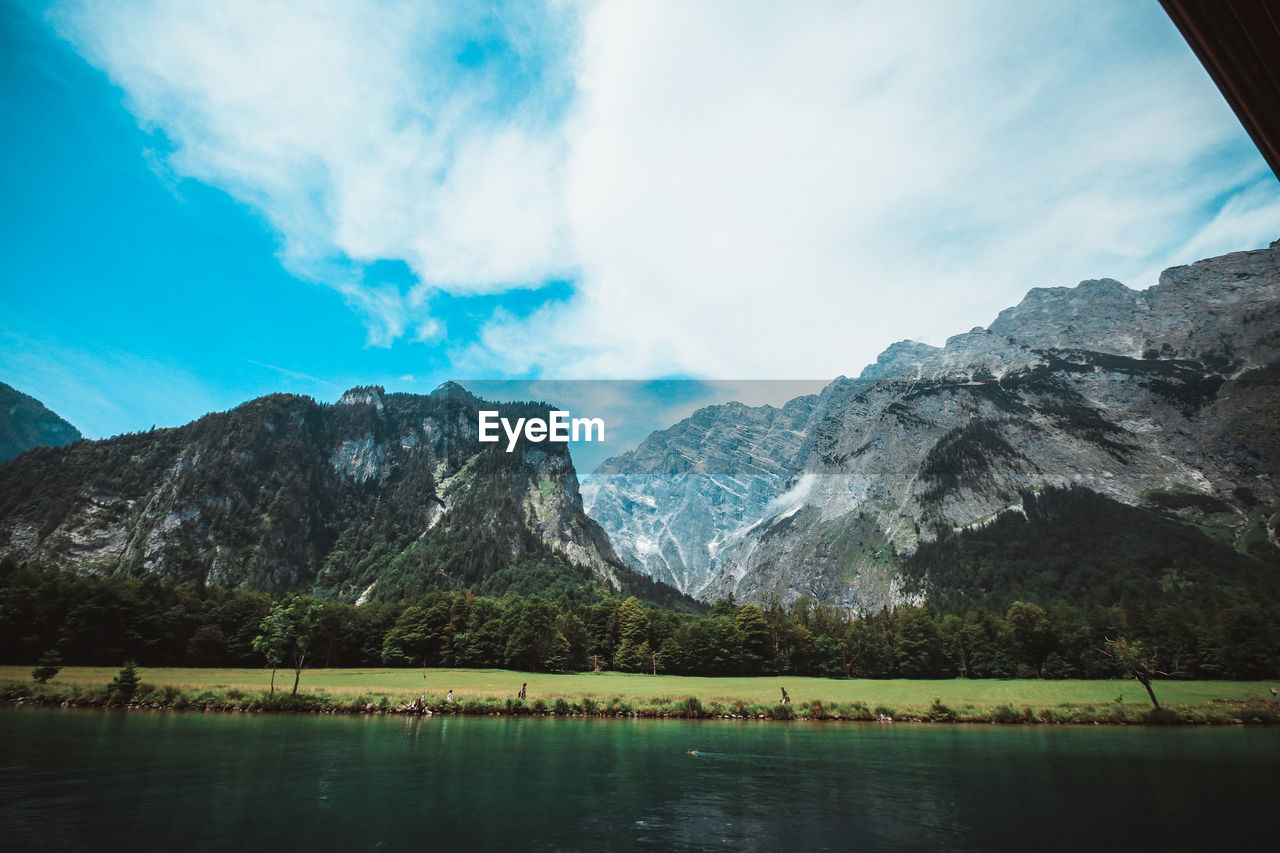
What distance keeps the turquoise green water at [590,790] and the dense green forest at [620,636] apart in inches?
2125

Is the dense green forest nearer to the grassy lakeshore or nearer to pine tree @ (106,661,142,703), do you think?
the grassy lakeshore

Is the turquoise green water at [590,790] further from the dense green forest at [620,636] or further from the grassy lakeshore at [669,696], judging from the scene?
the dense green forest at [620,636]

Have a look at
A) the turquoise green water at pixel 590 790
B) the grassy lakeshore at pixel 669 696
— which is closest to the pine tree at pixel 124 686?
the grassy lakeshore at pixel 669 696

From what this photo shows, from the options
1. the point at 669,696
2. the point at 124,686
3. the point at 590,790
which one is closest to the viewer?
the point at 590,790

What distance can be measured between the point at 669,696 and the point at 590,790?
4891 centimetres

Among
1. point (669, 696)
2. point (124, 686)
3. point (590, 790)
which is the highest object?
point (124, 686)

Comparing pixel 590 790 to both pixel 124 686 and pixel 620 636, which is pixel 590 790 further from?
pixel 620 636

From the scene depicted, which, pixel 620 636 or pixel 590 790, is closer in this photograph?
pixel 590 790

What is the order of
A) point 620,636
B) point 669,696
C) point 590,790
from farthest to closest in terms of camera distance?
point 620,636
point 669,696
point 590,790

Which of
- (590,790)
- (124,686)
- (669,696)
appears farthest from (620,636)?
(590,790)

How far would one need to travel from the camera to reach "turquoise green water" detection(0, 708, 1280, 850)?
17875mm

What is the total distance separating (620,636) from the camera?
117m

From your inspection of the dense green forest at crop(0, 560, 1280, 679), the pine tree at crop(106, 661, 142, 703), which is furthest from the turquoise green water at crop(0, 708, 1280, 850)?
the dense green forest at crop(0, 560, 1280, 679)

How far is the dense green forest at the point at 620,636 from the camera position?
85438 mm
